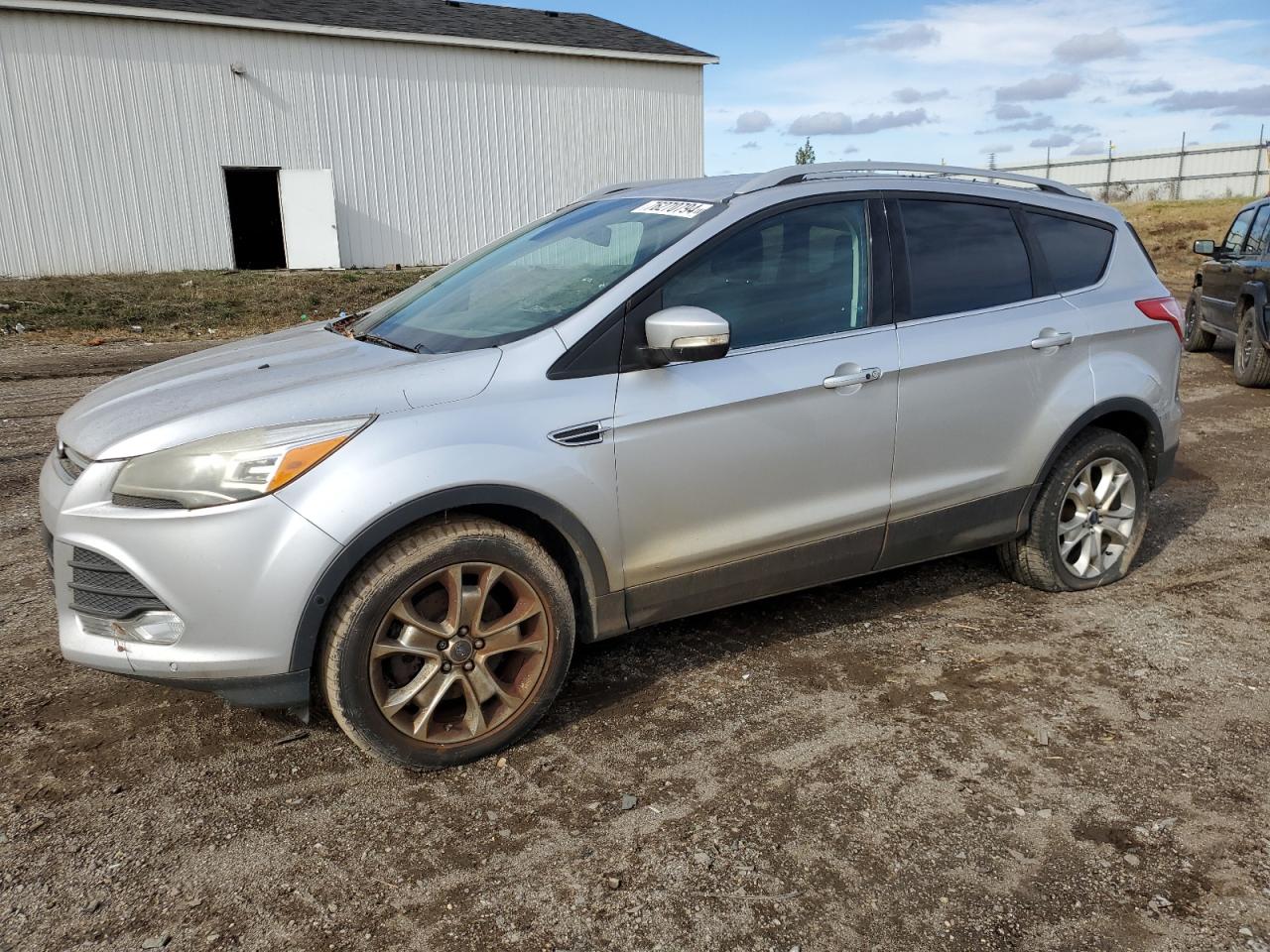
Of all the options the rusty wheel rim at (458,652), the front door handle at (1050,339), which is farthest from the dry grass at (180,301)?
the rusty wheel rim at (458,652)

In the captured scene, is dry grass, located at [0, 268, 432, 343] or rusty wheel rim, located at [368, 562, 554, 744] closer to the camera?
rusty wheel rim, located at [368, 562, 554, 744]

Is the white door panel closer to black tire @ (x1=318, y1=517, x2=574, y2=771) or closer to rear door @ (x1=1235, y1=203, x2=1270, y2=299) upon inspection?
rear door @ (x1=1235, y1=203, x2=1270, y2=299)

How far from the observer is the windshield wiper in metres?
3.53

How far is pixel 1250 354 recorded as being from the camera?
9594mm

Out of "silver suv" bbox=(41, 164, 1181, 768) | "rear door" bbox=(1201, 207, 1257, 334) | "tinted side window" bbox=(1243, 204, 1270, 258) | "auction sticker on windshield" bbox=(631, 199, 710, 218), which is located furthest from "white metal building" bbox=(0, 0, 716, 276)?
"auction sticker on windshield" bbox=(631, 199, 710, 218)

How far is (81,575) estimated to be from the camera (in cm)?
296

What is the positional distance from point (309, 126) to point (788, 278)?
65.5 feet

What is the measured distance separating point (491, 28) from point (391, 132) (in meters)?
3.97

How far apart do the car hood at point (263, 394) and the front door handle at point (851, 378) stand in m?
1.27

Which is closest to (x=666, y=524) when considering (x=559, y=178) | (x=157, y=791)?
(x=157, y=791)

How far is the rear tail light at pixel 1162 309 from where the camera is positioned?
4.55 m

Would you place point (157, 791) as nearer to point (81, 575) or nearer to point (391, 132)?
point (81, 575)

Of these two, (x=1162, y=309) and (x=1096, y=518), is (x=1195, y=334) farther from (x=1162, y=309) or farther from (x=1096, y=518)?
(x=1096, y=518)

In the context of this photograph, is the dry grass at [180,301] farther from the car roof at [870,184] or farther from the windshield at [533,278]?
the car roof at [870,184]
